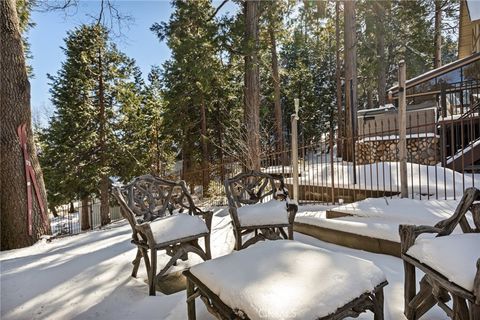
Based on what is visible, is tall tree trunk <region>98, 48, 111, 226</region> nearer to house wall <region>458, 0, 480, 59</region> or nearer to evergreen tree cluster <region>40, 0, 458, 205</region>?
evergreen tree cluster <region>40, 0, 458, 205</region>

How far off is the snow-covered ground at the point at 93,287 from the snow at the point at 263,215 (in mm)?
651

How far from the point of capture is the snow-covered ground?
6.27ft

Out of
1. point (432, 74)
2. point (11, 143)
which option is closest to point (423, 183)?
point (432, 74)

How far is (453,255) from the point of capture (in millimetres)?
1343

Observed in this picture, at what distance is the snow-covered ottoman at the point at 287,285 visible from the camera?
3.73ft

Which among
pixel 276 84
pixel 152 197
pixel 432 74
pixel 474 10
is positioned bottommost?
pixel 152 197

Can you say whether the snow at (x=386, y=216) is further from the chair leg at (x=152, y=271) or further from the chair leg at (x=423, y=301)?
the chair leg at (x=152, y=271)

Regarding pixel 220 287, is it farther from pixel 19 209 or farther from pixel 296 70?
pixel 296 70

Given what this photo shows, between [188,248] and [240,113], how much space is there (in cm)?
1159

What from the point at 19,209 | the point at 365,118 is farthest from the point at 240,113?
the point at 19,209

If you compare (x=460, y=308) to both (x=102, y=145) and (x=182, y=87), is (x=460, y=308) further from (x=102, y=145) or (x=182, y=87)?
(x=182, y=87)

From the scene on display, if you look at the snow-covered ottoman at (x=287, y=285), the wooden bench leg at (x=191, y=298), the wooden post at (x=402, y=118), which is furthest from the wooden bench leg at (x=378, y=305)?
the wooden post at (x=402, y=118)

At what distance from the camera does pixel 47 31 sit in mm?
6535

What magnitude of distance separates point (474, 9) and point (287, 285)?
9.26 m
